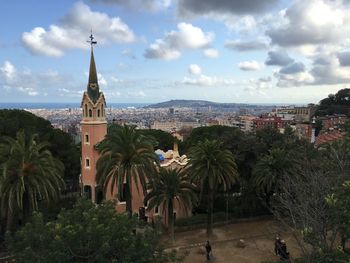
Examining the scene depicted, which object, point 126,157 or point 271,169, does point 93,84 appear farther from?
point 271,169

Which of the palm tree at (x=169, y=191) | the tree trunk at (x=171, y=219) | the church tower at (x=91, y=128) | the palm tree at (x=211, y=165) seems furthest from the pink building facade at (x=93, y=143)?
the palm tree at (x=211, y=165)

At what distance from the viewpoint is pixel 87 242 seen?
14.1 meters

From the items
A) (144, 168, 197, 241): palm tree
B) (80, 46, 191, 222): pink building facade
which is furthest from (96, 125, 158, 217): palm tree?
(80, 46, 191, 222): pink building facade

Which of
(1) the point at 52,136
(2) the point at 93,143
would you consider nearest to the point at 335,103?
(1) the point at 52,136

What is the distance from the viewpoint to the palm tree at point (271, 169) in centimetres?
3177

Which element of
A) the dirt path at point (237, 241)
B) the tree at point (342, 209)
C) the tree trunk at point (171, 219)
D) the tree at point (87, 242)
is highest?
the tree at point (342, 209)

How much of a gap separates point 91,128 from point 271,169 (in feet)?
49.2

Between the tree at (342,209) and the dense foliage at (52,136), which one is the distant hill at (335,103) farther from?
the tree at (342,209)

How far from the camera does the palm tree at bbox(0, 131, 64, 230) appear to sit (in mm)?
23922

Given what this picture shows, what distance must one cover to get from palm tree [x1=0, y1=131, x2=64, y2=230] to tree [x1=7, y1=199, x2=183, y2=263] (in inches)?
357

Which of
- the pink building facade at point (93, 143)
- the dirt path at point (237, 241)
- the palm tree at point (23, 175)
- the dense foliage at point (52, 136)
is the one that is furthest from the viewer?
the dense foliage at point (52, 136)

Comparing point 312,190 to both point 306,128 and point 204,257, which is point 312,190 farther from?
point 306,128

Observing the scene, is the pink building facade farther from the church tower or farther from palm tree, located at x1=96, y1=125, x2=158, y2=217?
palm tree, located at x1=96, y1=125, x2=158, y2=217

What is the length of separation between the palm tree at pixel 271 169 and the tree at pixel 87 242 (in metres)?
17.7
